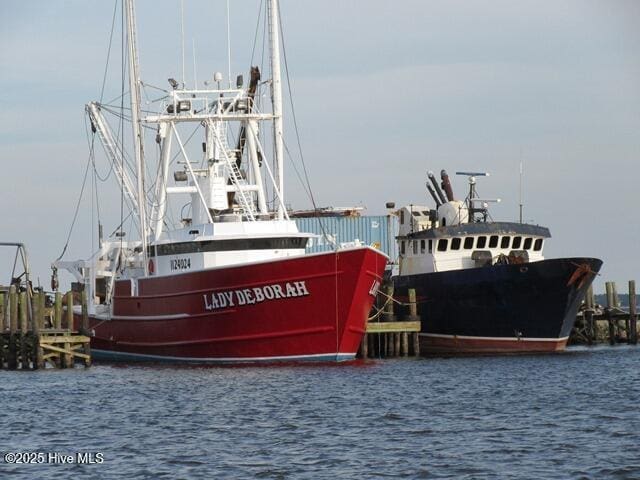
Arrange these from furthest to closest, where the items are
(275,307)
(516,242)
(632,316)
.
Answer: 1. (632,316)
2. (516,242)
3. (275,307)

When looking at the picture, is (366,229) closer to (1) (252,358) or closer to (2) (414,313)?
(2) (414,313)

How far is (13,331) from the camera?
42.4 metres

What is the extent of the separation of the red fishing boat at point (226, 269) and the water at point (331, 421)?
1162 mm

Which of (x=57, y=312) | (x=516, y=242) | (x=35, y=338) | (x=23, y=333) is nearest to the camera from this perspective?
(x=35, y=338)

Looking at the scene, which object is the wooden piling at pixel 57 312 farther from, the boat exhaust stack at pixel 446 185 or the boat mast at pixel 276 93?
the boat exhaust stack at pixel 446 185

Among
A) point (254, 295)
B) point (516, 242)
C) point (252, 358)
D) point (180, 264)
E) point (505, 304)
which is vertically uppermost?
point (516, 242)

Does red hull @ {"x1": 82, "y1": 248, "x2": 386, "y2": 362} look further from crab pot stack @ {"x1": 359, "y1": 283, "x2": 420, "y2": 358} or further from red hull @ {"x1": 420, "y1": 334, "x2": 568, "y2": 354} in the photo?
red hull @ {"x1": 420, "y1": 334, "x2": 568, "y2": 354}

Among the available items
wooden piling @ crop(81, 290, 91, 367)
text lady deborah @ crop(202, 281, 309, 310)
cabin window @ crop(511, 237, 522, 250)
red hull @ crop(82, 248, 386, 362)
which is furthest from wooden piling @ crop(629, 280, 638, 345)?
wooden piling @ crop(81, 290, 91, 367)

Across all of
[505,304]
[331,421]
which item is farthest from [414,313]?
[331,421]

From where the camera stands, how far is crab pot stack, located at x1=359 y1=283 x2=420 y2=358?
45.8 meters

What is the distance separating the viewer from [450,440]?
2547 cm

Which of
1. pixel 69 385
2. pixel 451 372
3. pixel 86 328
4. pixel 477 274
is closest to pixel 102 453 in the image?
pixel 69 385

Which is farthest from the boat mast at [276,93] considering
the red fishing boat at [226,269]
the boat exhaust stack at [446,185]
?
the boat exhaust stack at [446,185]

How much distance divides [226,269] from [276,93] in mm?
6646
